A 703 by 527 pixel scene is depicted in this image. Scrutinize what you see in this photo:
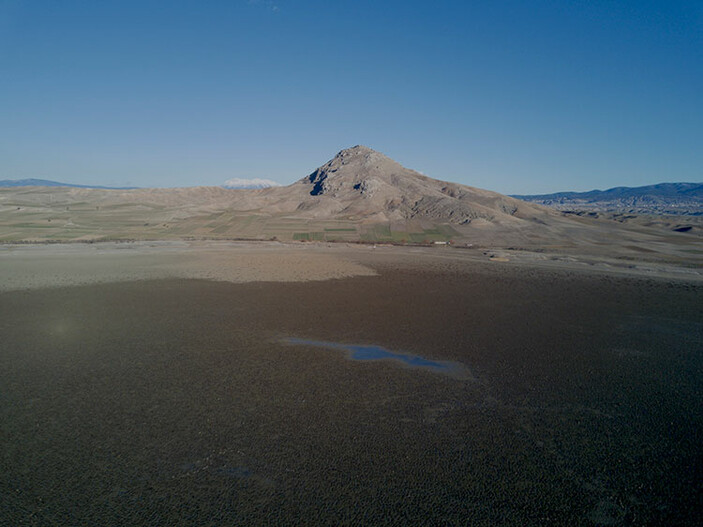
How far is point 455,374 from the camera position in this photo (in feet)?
82.3

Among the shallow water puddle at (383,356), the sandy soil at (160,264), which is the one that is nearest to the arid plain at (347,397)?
the shallow water puddle at (383,356)

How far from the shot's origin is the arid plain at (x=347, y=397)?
46.6ft

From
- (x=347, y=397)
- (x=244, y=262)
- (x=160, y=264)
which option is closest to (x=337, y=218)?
(x=244, y=262)

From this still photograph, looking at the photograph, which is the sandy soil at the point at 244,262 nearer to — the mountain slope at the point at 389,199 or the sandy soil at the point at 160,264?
the sandy soil at the point at 160,264

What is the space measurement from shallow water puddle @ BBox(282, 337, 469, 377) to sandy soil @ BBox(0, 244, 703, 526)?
2.60 feet

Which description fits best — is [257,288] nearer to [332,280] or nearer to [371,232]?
[332,280]

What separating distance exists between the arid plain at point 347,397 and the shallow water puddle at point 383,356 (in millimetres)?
236

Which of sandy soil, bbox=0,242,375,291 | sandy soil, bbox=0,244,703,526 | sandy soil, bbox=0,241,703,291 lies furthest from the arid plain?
sandy soil, bbox=0,241,703,291

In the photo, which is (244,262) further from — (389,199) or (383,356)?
(389,199)

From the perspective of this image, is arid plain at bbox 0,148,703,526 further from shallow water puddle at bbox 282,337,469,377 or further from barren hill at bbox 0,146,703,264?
barren hill at bbox 0,146,703,264

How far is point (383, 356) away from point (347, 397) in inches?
271

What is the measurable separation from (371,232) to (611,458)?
331 feet

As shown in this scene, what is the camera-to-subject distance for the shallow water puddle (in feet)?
85.1

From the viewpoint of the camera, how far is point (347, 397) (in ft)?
71.5
